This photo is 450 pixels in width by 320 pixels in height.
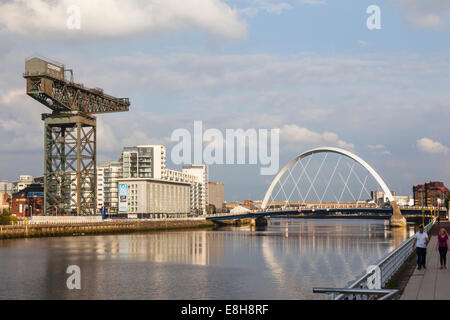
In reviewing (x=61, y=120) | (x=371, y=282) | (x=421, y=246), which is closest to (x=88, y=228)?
(x=61, y=120)

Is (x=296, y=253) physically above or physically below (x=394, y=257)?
below

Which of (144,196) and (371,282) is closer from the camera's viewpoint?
(371,282)

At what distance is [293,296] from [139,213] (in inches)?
5624

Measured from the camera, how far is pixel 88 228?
98250 millimetres

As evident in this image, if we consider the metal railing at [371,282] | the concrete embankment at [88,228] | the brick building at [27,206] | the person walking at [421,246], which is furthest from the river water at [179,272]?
the brick building at [27,206]

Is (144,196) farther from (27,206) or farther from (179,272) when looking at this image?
(179,272)

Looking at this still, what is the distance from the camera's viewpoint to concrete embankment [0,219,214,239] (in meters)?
82.7

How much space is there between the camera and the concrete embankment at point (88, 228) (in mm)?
82688

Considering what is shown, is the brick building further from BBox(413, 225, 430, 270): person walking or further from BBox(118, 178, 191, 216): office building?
BBox(413, 225, 430, 270): person walking

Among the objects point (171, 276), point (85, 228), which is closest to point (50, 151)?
point (85, 228)

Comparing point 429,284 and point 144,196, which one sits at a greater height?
point 144,196
